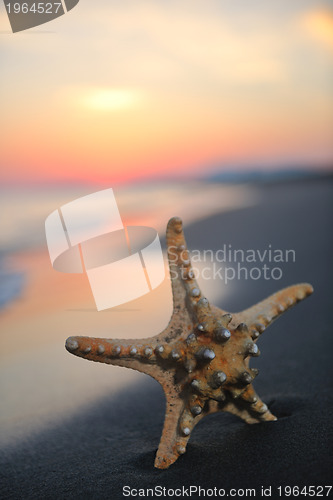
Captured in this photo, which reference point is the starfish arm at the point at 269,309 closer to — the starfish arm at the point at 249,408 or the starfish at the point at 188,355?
the starfish at the point at 188,355

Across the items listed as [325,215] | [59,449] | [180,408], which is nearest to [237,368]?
[180,408]

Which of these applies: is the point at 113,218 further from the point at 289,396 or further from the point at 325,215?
the point at 325,215

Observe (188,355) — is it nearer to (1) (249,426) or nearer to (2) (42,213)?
(1) (249,426)

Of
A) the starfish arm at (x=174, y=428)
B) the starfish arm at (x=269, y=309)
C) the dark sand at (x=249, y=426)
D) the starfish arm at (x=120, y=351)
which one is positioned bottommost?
the dark sand at (x=249, y=426)
